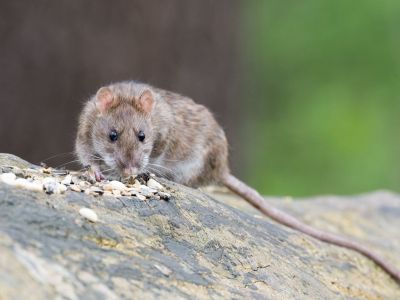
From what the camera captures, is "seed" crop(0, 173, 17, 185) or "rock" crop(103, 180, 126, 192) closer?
"seed" crop(0, 173, 17, 185)

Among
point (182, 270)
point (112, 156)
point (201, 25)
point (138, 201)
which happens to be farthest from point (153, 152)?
point (201, 25)

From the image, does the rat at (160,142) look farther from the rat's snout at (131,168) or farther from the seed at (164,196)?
the seed at (164,196)

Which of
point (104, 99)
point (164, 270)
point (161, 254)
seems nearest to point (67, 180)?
point (161, 254)

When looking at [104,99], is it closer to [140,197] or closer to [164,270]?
[140,197]

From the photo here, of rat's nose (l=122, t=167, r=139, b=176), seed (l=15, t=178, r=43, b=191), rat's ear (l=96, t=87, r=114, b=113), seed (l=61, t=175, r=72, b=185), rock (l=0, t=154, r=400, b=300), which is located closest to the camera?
rock (l=0, t=154, r=400, b=300)

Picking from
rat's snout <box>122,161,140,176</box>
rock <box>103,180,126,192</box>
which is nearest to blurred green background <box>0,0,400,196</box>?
rat's snout <box>122,161,140,176</box>

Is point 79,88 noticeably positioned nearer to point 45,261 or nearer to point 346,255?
point 346,255

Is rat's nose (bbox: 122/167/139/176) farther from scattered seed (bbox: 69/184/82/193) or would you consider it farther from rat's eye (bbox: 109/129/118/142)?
scattered seed (bbox: 69/184/82/193)
